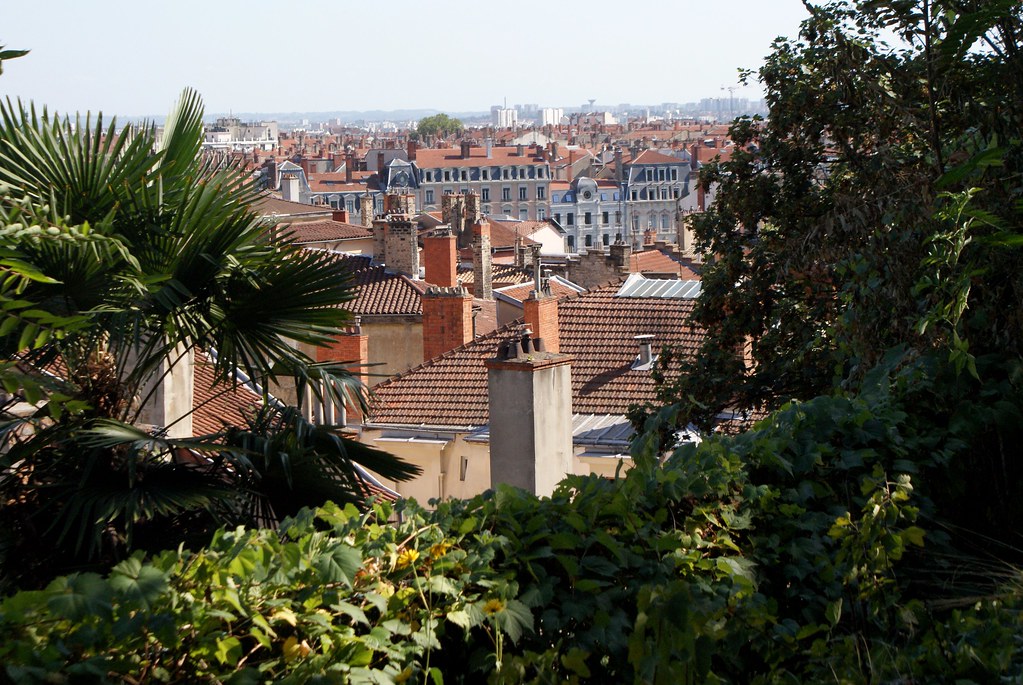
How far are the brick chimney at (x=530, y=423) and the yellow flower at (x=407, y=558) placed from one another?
20.9ft

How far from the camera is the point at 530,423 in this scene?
395 inches

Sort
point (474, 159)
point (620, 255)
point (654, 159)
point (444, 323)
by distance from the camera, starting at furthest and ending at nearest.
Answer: point (474, 159) < point (654, 159) < point (620, 255) < point (444, 323)

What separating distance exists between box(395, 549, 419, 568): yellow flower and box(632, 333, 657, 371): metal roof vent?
16.1 m

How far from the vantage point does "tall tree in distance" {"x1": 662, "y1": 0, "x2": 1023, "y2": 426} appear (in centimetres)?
481

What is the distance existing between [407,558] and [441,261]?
2983 centimetres

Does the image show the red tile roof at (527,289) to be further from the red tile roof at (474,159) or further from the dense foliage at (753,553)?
the red tile roof at (474,159)

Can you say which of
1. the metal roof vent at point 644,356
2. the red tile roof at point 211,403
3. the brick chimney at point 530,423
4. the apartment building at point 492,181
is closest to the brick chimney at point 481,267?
the metal roof vent at point 644,356

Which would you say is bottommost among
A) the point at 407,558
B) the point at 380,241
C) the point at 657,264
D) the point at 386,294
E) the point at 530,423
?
the point at 657,264

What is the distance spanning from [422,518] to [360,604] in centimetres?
37

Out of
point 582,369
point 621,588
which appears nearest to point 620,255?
point 582,369

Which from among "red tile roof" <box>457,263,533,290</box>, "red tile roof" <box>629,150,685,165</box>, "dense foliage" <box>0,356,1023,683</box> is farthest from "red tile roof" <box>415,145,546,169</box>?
"dense foliage" <box>0,356,1023,683</box>

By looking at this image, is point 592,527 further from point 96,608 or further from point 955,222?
point 955,222

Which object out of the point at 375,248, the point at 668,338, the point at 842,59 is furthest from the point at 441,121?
the point at 842,59

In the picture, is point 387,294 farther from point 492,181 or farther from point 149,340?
point 492,181
